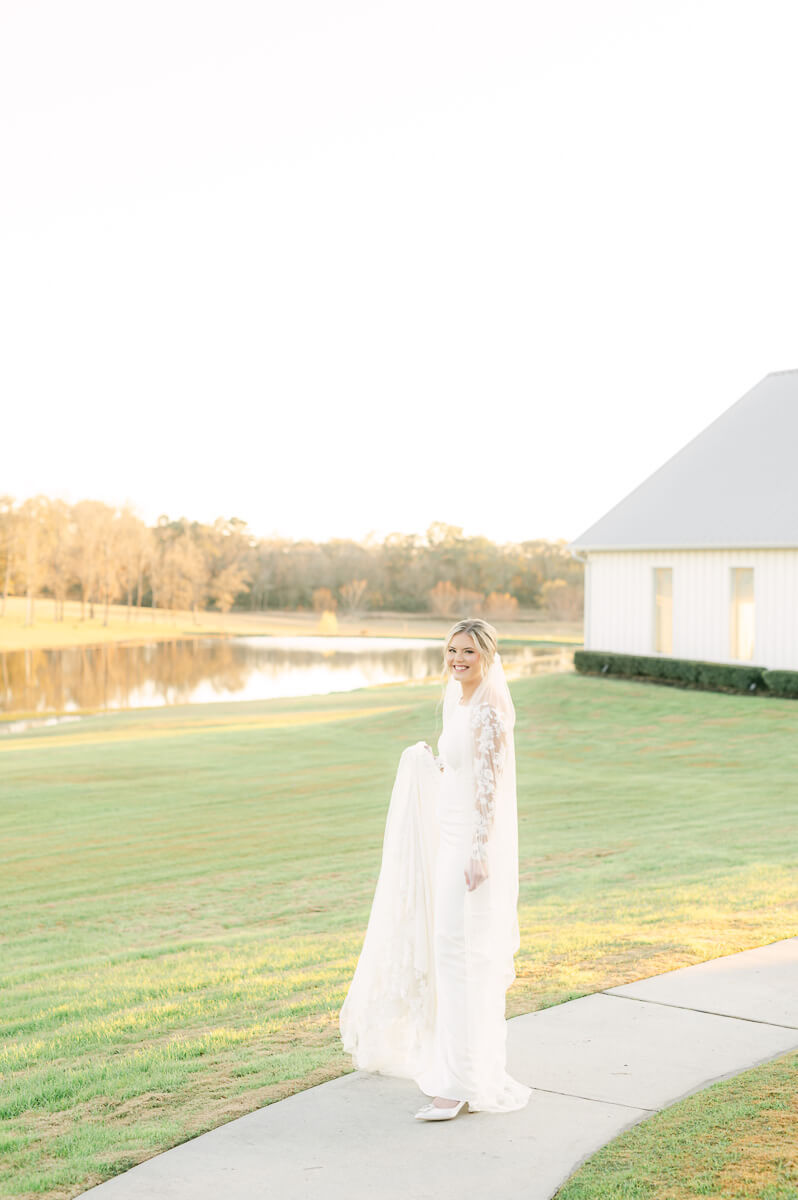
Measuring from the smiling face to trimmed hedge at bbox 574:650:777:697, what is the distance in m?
22.6

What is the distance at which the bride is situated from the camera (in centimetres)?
470

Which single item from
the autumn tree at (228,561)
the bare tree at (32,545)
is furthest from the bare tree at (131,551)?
the autumn tree at (228,561)

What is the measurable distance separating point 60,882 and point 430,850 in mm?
7956

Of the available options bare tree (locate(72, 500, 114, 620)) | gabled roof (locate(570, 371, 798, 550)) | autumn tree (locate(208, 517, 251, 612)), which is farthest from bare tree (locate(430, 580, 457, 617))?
gabled roof (locate(570, 371, 798, 550))

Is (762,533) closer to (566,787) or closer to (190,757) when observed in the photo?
(566,787)

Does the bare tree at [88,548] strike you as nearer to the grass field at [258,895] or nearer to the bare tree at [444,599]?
the bare tree at [444,599]

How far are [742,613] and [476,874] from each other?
2533 cm

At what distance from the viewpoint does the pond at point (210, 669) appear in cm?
5378

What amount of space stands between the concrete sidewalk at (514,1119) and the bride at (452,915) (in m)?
0.15

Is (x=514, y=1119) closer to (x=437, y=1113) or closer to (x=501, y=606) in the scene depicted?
(x=437, y=1113)

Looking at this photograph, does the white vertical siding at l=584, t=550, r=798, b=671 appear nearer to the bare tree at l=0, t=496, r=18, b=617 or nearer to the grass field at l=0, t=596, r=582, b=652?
the grass field at l=0, t=596, r=582, b=652

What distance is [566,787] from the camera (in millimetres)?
17672

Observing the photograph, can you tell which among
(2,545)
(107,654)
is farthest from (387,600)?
(107,654)

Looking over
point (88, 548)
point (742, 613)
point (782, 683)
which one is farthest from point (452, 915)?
point (88, 548)
